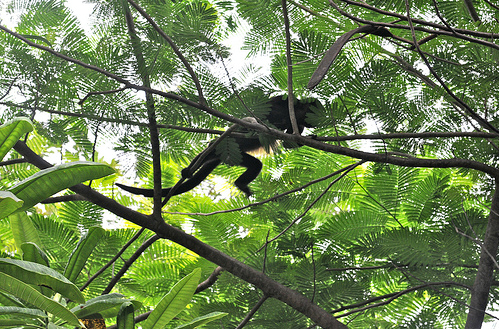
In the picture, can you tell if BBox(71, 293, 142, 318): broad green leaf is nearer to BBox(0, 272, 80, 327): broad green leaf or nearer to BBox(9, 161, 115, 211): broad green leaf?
BBox(0, 272, 80, 327): broad green leaf

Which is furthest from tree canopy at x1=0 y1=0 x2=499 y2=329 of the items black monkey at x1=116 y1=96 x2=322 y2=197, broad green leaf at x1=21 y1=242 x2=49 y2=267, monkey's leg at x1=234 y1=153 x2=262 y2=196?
monkey's leg at x1=234 y1=153 x2=262 y2=196

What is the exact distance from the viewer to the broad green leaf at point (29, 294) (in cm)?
111

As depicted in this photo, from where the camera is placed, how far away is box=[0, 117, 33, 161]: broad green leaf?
1190 millimetres

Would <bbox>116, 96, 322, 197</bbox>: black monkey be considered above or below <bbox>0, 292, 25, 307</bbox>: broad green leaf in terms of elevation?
above

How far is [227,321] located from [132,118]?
1185 millimetres

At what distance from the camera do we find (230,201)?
3.04 metres

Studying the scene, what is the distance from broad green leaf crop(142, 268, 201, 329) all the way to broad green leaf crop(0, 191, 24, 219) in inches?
21.9

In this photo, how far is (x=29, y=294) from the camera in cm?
113

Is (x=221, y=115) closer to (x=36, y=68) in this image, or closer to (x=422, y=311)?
(x=36, y=68)

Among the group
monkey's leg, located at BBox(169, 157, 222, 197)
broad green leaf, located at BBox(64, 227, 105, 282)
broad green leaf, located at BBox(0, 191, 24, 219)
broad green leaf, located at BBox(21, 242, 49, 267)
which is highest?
monkey's leg, located at BBox(169, 157, 222, 197)

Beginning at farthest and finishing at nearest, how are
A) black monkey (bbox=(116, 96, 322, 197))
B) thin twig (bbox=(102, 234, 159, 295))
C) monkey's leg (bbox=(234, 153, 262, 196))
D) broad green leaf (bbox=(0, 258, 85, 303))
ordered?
monkey's leg (bbox=(234, 153, 262, 196)) → black monkey (bbox=(116, 96, 322, 197)) → thin twig (bbox=(102, 234, 159, 295)) → broad green leaf (bbox=(0, 258, 85, 303))

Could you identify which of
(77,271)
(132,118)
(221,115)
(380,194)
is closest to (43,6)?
(132,118)

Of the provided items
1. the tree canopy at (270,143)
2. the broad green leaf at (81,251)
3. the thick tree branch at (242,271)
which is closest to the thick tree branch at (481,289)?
the tree canopy at (270,143)

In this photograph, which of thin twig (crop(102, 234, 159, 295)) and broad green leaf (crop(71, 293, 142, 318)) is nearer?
broad green leaf (crop(71, 293, 142, 318))
